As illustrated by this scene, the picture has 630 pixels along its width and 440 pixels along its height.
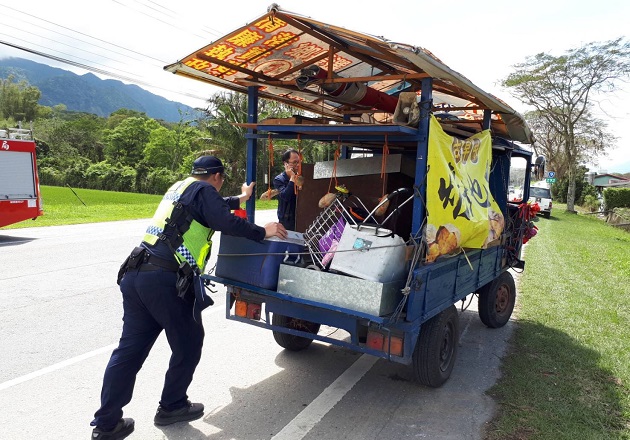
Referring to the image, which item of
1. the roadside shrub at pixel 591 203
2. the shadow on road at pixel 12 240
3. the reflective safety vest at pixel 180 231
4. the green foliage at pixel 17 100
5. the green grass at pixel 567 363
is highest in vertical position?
the green foliage at pixel 17 100

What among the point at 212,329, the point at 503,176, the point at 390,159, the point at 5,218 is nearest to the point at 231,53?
the point at 390,159

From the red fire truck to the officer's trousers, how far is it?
435 inches

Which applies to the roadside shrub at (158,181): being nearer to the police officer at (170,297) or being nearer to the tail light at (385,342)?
the police officer at (170,297)

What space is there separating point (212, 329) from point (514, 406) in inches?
126

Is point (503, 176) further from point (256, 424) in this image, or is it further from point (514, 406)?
point (256, 424)

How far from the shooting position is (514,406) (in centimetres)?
406

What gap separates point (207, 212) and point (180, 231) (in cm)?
22

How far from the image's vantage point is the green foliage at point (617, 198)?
1293 inches

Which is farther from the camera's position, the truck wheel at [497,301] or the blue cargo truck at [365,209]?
the truck wheel at [497,301]

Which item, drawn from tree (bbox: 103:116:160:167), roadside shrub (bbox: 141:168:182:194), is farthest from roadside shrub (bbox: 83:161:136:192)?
tree (bbox: 103:116:160:167)

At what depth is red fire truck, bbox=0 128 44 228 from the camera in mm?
12523

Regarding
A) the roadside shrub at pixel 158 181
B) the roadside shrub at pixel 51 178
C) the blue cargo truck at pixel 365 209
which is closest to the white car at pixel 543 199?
the blue cargo truck at pixel 365 209

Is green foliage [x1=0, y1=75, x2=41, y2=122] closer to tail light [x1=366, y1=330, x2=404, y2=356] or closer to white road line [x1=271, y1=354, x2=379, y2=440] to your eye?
white road line [x1=271, y1=354, x2=379, y2=440]

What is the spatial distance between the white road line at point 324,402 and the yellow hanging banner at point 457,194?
1349 mm
